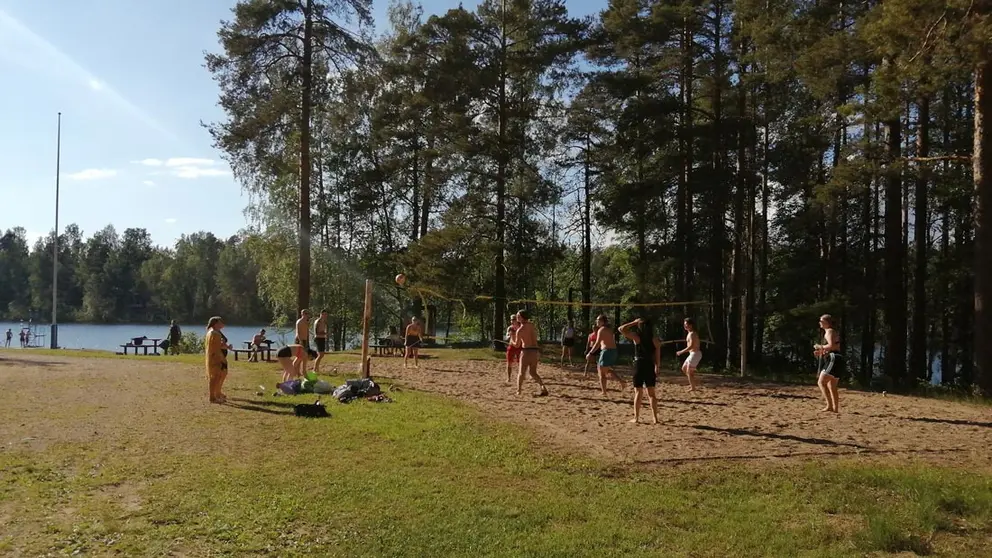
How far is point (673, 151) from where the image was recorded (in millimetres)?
26797

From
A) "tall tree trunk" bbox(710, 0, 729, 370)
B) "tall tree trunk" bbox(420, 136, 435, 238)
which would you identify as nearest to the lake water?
"tall tree trunk" bbox(420, 136, 435, 238)

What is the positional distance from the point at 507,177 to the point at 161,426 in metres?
19.7

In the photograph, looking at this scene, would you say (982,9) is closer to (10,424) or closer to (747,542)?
(747,542)

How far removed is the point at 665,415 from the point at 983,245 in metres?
8.70

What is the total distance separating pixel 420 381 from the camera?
1662 cm

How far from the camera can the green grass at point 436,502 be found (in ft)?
17.9

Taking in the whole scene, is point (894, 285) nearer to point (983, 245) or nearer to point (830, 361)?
point (983, 245)

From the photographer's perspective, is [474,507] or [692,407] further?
[692,407]

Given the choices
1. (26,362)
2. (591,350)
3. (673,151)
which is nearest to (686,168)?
(673,151)

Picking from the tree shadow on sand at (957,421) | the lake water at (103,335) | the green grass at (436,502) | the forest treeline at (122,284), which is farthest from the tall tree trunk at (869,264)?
the forest treeline at (122,284)

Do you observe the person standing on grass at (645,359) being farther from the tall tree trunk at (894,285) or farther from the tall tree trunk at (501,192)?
the tall tree trunk at (501,192)

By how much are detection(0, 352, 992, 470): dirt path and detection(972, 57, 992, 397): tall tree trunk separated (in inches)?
79.1

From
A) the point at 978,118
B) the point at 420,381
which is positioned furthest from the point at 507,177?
the point at 978,118

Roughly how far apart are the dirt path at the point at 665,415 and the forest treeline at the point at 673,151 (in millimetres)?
5689
